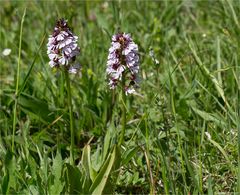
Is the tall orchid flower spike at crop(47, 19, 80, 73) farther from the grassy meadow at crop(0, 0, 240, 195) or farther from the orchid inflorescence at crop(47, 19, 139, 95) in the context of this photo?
the grassy meadow at crop(0, 0, 240, 195)

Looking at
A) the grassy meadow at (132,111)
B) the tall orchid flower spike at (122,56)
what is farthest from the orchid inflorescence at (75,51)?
the grassy meadow at (132,111)

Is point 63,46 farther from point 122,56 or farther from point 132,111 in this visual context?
point 132,111

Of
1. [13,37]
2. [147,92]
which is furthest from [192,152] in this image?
[13,37]

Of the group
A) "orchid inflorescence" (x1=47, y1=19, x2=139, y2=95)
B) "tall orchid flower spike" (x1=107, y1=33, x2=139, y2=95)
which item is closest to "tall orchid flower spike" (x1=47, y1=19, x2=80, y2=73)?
"orchid inflorescence" (x1=47, y1=19, x2=139, y2=95)

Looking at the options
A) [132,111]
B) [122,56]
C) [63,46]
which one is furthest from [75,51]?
[132,111]

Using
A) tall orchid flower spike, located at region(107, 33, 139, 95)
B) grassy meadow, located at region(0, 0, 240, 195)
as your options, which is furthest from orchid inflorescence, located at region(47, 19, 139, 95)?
grassy meadow, located at region(0, 0, 240, 195)

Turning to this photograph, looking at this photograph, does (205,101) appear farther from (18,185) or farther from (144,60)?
(18,185)
